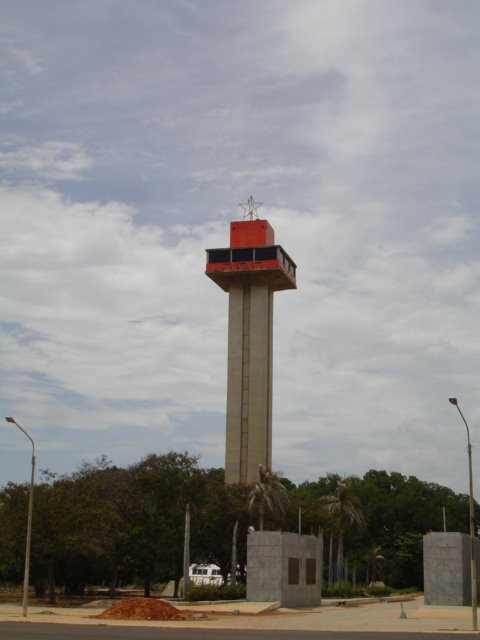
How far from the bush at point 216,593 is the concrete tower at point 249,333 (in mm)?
48113

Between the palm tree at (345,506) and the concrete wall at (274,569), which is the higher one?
the palm tree at (345,506)

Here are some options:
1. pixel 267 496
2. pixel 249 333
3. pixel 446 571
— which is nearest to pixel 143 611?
pixel 446 571

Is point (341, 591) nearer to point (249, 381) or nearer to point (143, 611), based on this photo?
point (143, 611)

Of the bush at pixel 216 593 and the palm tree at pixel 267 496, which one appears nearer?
the bush at pixel 216 593

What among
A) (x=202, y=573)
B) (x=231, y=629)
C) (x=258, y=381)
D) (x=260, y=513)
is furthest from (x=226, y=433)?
(x=231, y=629)

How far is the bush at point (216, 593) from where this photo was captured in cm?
5194

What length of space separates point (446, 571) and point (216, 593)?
1446 centimetres

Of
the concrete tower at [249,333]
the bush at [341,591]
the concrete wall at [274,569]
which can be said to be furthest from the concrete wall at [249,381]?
the concrete wall at [274,569]

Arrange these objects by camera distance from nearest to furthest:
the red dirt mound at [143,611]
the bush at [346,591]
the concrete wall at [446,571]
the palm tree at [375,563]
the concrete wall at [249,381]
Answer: the red dirt mound at [143,611] < the concrete wall at [446,571] < the bush at [346,591] < the palm tree at [375,563] < the concrete wall at [249,381]

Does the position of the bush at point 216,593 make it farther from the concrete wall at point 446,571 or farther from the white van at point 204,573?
the white van at point 204,573

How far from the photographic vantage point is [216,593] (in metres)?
53.1

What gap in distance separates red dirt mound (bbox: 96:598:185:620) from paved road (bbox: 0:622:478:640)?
17.8ft

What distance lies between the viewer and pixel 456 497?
390 ft

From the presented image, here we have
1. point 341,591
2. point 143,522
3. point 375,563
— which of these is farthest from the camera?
point 375,563
